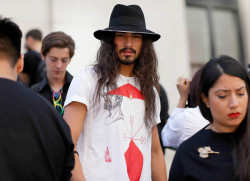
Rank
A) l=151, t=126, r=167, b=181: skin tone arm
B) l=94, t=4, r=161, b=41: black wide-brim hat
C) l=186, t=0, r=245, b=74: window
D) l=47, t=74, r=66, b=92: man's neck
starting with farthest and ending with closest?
1. l=186, t=0, r=245, b=74: window
2. l=47, t=74, r=66, b=92: man's neck
3. l=151, t=126, r=167, b=181: skin tone arm
4. l=94, t=4, r=161, b=41: black wide-brim hat

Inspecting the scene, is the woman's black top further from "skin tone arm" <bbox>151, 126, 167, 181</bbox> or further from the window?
the window

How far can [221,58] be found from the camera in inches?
116

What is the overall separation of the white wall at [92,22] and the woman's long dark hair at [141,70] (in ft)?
12.7

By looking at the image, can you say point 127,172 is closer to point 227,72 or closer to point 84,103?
point 84,103

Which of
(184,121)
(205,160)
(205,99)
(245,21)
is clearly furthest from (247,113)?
(245,21)

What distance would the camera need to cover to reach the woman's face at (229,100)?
2.77 metres

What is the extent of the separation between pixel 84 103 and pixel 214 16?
7.71 metres

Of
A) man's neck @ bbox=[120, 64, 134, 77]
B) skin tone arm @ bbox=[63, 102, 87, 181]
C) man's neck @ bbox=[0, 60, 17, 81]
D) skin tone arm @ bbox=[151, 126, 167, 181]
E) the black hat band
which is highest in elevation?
the black hat band

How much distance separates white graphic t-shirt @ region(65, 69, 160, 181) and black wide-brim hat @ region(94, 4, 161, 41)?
14.4 inches

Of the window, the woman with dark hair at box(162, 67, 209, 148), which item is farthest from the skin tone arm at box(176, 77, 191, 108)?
the window

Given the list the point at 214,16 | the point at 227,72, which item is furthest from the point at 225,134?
the point at 214,16

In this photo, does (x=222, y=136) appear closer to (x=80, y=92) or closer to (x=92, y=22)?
(x=80, y=92)

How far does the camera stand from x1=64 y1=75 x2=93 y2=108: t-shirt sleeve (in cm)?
301

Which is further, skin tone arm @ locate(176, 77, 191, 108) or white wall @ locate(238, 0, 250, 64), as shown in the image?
white wall @ locate(238, 0, 250, 64)
